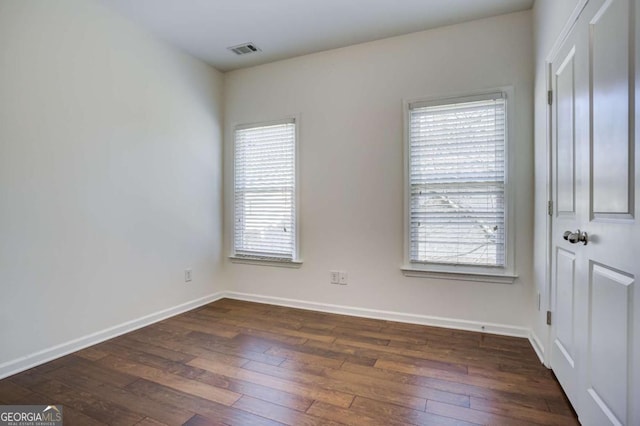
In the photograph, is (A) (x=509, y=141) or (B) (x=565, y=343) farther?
(A) (x=509, y=141)

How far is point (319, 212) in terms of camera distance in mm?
3412

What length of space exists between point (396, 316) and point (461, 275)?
72cm

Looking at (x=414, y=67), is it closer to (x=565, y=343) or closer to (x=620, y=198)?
(x=620, y=198)

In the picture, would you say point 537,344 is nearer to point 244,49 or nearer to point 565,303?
point 565,303

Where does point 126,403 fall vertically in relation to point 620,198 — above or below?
below

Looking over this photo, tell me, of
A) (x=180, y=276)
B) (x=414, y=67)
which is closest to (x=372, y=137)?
(x=414, y=67)

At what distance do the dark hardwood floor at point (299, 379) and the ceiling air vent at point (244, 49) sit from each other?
110 inches

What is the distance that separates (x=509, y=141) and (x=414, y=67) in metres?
1.10

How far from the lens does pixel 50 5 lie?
2287 millimetres

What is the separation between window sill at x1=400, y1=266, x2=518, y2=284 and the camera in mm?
2727

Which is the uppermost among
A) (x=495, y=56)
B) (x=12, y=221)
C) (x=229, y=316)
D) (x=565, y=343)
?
(x=495, y=56)

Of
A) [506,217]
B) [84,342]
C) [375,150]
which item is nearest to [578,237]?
[506,217]

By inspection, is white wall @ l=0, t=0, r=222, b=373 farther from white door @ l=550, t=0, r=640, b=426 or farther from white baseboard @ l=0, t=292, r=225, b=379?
white door @ l=550, t=0, r=640, b=426

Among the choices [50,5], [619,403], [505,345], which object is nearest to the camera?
[619,403]
